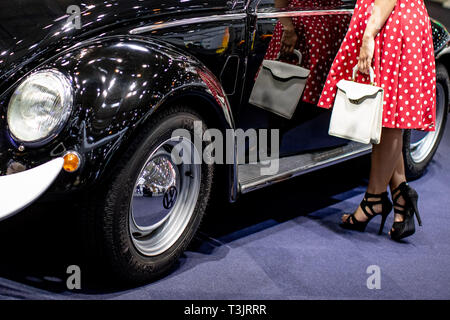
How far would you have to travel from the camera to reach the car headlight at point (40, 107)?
1.89 meters

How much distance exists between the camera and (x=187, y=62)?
2.23 m

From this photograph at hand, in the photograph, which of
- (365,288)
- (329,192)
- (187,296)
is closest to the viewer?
(187,296)

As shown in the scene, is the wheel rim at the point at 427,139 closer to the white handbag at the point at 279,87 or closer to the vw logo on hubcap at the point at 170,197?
the white handbag at the point at 279,87

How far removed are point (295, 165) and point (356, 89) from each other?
0.49 meters

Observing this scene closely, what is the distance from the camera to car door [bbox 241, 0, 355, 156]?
2582 mm

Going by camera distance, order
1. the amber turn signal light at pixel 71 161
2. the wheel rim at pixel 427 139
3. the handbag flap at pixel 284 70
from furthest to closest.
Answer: the wheel rim at pixel 427 139
the handbag flap at pixel 284 70
the amber turn signal light at pixel 71 161

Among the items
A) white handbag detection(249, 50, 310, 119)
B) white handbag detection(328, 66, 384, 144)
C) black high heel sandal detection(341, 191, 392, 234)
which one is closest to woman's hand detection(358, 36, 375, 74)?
white handbag detection(328, 66, 384, 144)

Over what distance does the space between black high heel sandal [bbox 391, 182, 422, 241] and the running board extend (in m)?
0.35

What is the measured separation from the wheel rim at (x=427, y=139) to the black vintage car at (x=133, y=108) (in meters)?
1.22

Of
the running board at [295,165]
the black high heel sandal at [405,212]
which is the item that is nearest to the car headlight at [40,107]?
the running board at [295,165]
